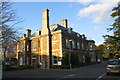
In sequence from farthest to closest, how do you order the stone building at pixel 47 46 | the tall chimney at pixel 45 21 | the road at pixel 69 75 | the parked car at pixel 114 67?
1. the tall chimney at pixel 45 21
2. the stone building at pixel 47 46
3. the parked car at pixel 114 67
4. the road at pixel 69 75

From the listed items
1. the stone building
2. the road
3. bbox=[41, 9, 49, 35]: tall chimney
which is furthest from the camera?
bbox=[41, 9, 49, 35]: tall chimney

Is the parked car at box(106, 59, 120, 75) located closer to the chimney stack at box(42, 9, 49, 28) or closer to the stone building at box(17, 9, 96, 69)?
the stone building at box(17, 9, 96, 69)

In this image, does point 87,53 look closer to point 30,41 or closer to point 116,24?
point 30,41

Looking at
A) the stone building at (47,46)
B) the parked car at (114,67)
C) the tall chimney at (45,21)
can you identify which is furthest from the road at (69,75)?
the tall chimney at (45,21)

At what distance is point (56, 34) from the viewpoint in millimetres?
31688

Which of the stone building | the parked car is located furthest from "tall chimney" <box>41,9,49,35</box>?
the parked car

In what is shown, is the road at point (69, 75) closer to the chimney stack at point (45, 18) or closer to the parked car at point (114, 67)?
the parked car at point (114, 67)

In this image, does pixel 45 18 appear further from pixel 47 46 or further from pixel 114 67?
pixel 114 67

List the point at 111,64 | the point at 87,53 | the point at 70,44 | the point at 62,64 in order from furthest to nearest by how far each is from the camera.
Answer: the point at 87,53, the point at 70,44, the point at 62,64, the point at 111,64

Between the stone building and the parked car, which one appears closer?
the parked car

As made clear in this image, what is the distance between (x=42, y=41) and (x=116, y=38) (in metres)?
19.4

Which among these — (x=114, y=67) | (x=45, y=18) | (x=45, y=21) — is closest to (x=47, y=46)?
(x=45, y=21)

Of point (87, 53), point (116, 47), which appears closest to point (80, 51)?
point (87, 53)

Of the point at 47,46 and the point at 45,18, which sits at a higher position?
the point at 45,18
